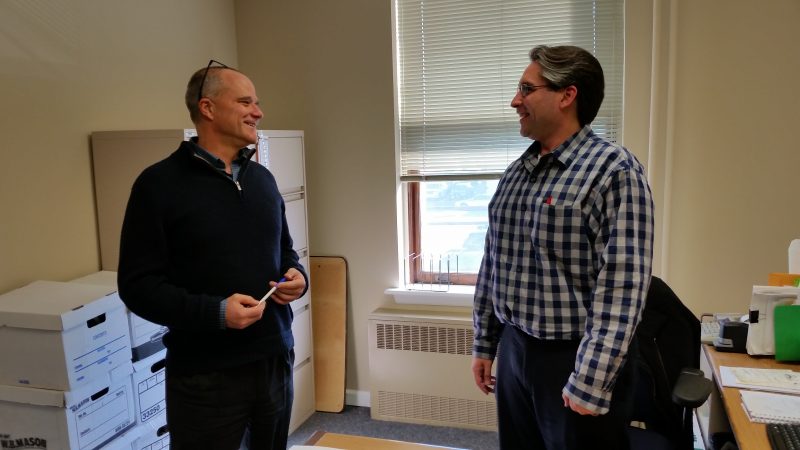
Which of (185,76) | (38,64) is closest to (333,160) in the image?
(185,76)

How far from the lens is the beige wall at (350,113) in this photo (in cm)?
206

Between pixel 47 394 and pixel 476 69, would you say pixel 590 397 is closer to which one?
pixel 47 394

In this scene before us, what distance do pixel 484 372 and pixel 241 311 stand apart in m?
0.77

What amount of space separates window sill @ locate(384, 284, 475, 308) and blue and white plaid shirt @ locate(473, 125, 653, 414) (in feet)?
4.62

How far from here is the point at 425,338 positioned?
297cm

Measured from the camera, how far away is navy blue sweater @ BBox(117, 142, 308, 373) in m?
1.39

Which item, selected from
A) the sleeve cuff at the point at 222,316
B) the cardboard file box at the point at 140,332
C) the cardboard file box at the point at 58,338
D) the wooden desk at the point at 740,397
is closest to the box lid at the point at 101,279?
the cardboard file box at the point at 140,332

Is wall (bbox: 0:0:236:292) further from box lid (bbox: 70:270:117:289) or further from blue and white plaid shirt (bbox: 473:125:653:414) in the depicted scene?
blue and white plaid shirt (bbox: 473:125:653:414)

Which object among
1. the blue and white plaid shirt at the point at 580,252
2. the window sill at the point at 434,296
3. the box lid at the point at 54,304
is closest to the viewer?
the blue and white plaid shirt at the point at 580,252

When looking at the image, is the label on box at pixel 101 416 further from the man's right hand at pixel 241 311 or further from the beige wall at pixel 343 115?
the beige wall at pixel 343 115

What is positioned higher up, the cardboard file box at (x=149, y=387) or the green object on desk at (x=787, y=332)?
the green object on desk at (x=787, y=332)

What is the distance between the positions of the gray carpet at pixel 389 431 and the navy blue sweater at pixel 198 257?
154 cm

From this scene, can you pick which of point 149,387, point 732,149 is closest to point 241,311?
point 149,387

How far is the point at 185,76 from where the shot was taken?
9.16ft
